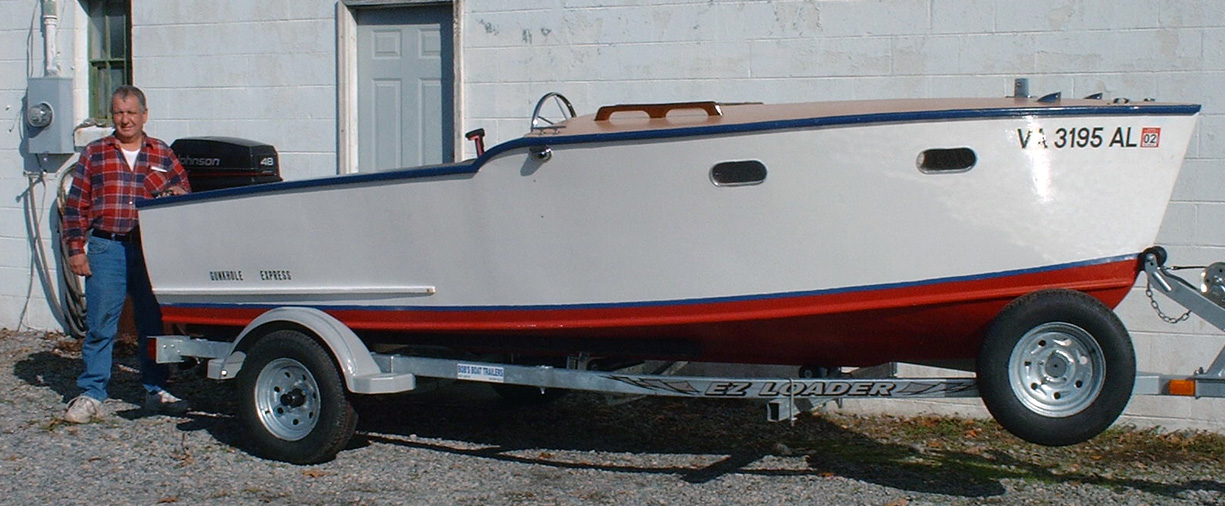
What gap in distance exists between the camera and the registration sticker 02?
5.56 m

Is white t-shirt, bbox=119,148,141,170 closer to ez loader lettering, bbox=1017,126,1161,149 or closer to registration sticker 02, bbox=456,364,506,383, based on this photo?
registration sticker 02, bbox=456,364,506,383

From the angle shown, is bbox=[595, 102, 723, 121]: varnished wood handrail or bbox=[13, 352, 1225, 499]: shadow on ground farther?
bbox=[13, 352, 1225, 499]: shadow on ground

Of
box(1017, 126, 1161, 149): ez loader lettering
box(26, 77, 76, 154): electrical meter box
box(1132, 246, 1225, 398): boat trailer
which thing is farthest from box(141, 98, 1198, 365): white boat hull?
box(26, 77, 76, 154): electrical meter box

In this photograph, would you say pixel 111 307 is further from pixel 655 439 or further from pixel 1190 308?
pixel 1190 308

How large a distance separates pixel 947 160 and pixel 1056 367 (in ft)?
2.81

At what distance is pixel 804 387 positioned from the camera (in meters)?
5.07

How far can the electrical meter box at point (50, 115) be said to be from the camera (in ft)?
29.7

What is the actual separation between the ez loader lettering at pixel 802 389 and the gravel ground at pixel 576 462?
471 mm

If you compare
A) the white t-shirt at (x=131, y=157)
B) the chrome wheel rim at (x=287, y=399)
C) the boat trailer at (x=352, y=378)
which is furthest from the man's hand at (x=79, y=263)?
the chrome wheel rim at (x=287, y=399)

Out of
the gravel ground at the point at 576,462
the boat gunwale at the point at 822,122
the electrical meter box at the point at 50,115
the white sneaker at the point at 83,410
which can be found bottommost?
the gravel ground at the point at 576,462

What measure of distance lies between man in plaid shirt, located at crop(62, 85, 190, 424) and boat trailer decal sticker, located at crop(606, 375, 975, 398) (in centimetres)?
300

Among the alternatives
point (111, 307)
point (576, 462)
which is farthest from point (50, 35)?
point (576, 462)

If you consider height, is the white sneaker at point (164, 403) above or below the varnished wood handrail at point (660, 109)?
below

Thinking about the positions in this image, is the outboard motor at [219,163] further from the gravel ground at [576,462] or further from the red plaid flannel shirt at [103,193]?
the gravel ground at [576,462]
